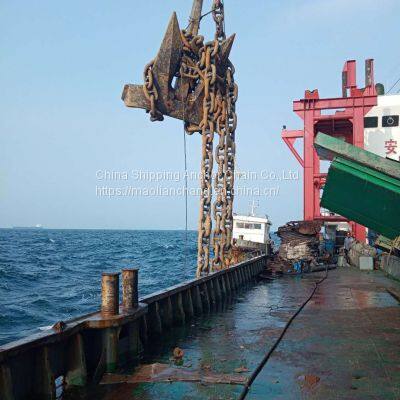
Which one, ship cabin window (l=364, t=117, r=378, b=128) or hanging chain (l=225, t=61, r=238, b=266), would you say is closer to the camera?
hanging chain (l=225, t=61, r=238, b=266)

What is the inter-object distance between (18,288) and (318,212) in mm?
20921

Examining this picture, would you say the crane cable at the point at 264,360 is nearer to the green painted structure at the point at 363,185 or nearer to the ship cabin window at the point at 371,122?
the green painted structure at the point at 363,185

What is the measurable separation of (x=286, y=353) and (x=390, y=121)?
2853 cm

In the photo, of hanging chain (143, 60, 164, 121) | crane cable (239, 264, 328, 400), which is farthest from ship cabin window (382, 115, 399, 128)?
hanging chain (143, 60, 164, 121)

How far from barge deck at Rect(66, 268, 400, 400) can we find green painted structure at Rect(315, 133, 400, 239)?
315 centimetres

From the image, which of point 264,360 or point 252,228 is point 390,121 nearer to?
point 252,228

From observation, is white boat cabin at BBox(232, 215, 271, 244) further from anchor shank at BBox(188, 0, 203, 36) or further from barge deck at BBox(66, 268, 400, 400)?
anchor shank at BBox(188, 0, 203, 36)

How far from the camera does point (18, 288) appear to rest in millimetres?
22781

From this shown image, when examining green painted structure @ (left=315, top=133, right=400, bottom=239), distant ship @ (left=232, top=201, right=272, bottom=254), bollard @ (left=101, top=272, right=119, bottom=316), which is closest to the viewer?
bollard @ (left=101, top=272, right=119, bottom=316)

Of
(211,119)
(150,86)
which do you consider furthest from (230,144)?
(150,86)

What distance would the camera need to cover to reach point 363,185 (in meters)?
13.4

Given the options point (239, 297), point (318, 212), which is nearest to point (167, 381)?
point (239, 297)

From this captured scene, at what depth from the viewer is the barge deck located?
5.59 meters

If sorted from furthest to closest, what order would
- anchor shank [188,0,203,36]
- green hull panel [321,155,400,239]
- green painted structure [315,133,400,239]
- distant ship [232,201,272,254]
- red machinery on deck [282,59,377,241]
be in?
distant ship [232,201,272,254] < red machinery on deck [282,59,377,241] < anchor shank [188,0,203,36] < green hull panel [321,155,400,239] < green painted structure [315,133,400,239]
